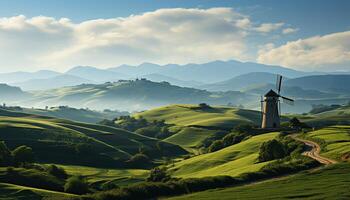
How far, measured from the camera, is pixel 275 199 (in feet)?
147

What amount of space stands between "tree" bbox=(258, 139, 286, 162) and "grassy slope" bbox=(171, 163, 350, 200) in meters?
29.3

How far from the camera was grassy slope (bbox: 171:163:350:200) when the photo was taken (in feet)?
150

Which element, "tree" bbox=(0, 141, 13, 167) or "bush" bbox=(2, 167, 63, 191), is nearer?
"bush" bbox=(2, 167, 63, 191)

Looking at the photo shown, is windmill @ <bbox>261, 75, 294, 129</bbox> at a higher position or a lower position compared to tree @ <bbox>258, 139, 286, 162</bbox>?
higher

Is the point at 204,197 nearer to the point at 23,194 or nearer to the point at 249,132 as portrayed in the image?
the point at 23,194

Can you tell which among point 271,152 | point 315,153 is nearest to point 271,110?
point 271,152

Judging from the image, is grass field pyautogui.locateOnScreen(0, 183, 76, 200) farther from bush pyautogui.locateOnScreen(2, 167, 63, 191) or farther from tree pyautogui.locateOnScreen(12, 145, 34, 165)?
tree pyautogui.locateOnScreen(12, 145, 34, 165)

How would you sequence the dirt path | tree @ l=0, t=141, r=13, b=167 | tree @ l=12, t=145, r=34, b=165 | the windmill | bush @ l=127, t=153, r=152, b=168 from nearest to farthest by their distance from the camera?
1. the dirt path
2. tree @ l=0, t=141, r=13, b=167
3. tree @ l=12, t=145, r=34, b=165
4. the windmill
5. bush @ l=127, t=153, r=152, b=168

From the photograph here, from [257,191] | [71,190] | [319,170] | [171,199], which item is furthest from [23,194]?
[319,170]

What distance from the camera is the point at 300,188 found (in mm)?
50000

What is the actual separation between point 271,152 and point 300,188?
42.0 metres

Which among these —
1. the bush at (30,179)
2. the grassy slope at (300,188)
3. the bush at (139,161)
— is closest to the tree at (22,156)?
the bush at (30,179)

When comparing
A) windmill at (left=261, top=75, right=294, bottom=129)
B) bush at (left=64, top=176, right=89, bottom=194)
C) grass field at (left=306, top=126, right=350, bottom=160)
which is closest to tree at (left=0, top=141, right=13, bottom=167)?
bush at (left=64, top=176, right=89, bottom=194)

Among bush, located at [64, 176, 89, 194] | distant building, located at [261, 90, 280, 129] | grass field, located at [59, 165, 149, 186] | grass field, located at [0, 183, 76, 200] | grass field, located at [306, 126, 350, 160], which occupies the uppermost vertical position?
distant building, located at [261, 90, 280, 129]
